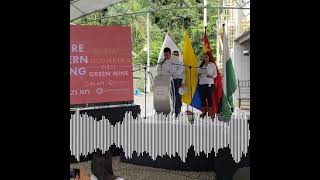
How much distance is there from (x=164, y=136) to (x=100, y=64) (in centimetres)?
92

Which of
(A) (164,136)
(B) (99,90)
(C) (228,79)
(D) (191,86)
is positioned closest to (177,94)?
(D) (191,86)

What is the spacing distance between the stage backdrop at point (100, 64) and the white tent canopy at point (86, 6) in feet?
2.79

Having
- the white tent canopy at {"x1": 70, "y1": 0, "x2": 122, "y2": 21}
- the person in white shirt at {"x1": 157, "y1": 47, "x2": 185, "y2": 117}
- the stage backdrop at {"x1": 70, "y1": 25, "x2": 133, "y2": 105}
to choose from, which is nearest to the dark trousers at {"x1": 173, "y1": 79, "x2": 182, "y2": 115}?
the person in white shirt at {"x1": 157, "y1": 47, "x2": 185, "y2": 117}

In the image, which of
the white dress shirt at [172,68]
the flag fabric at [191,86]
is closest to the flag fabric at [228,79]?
the flag fabric at [191,86]

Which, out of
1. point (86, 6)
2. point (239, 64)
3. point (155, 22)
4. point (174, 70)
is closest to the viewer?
point (174, 70)

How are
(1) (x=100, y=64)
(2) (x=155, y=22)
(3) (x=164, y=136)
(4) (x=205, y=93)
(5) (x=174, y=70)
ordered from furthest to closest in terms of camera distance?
1. (2) (x=155, y=22)
2. (5) (x=174, y=70)
3. (4) (x=205, y=93)
4. (1) (x=100, y=64)
5. (3) (x=164, y=136)

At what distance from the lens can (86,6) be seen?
13.1 feet

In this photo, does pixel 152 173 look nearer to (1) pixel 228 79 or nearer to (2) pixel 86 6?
(1) pixel 228 79

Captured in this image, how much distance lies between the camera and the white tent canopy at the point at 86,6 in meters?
3.72

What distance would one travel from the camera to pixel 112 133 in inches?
88.1

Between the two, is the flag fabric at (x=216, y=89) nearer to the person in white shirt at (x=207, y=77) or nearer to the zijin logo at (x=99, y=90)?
the person in white shirt at (x=207, y=77)

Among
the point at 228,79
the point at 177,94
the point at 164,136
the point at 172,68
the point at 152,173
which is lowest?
the point at 152,173

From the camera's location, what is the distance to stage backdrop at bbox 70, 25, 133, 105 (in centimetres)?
267
